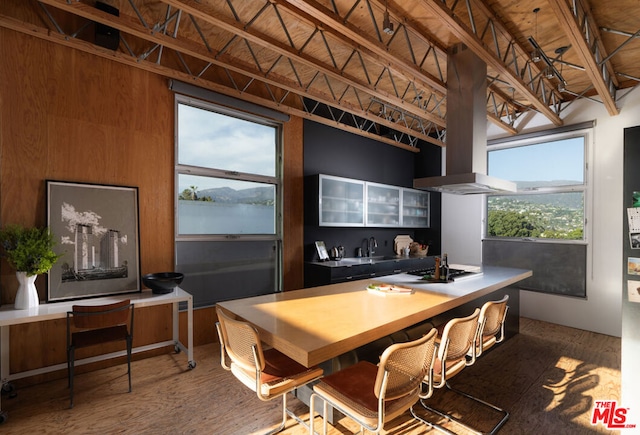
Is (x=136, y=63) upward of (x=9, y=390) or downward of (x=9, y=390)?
upward

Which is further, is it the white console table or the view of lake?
the view of lake

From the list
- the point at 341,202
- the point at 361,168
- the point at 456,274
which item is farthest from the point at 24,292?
the point at 361,168

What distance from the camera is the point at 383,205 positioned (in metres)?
5.68

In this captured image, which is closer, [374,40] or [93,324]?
[93,324]

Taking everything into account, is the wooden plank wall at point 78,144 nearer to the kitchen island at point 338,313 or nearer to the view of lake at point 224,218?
the view of lake at point 224,218

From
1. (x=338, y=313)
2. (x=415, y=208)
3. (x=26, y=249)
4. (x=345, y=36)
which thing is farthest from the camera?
(x=415, y=208)

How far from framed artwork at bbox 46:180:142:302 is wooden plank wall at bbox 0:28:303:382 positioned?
9 cm

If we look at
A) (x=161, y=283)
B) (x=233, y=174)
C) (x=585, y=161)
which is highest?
(x=585, y=161)

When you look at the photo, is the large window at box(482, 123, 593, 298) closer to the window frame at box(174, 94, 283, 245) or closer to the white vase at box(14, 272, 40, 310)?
the window frame at box(174, 94, 283, 245)

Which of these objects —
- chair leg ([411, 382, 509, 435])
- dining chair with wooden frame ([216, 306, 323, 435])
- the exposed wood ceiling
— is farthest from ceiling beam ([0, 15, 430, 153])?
chair leg ([411, 382, 509, 435])

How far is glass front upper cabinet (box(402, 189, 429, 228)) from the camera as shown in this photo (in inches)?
240

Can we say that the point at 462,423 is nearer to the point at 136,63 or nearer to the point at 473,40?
the point at 473,40

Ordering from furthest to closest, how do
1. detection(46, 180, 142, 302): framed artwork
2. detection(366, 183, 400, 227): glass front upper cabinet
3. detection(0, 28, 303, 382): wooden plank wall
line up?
detection(366, 183, 400, 227): glass front upper cabinet
detection(46, 180, 142, 302): framed artwork
detection(0, 28, 303, 382): wooden plank wall

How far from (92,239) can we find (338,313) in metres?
2.53
